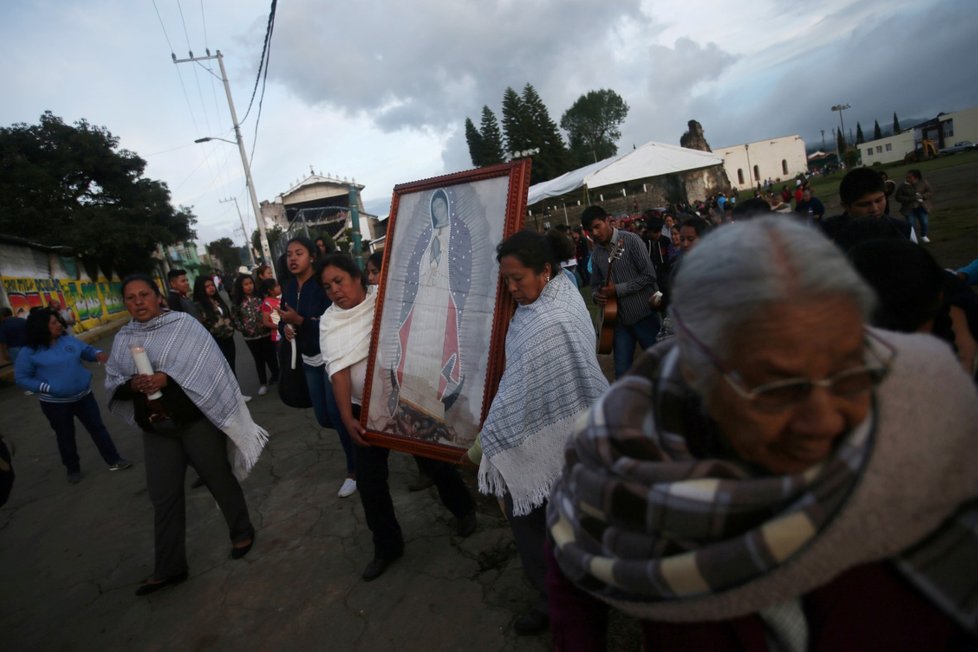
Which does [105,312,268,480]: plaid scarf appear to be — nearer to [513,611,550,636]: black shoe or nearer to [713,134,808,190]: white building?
[513,611,550,636]: black shoe

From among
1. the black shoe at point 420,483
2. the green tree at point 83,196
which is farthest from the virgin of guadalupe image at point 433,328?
the green tree at point 83,196

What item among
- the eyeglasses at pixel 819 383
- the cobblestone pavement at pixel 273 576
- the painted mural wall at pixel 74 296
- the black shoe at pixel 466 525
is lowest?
the cobblestone pavement at pixel 273 576

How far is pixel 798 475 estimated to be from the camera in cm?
79

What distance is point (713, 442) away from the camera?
38.8 inches

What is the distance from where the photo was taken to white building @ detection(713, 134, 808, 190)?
76000mm

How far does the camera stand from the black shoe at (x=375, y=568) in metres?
3.15

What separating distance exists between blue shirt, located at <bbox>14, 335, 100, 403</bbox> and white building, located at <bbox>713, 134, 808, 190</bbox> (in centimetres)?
8194

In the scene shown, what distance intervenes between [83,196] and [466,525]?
101 feet

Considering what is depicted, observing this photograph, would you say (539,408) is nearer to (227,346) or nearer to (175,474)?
(175,474)

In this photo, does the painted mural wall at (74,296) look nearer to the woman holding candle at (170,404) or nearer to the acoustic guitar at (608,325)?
the woman holding candle at (170,404)

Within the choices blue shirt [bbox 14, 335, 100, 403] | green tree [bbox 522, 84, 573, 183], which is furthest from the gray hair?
green tree [bbox 522, 84, 573, 183]

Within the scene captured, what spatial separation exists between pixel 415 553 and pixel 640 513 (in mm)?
2776

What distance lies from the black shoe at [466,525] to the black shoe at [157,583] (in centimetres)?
187

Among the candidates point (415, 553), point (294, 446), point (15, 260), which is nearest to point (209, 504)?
point (294, 446)
